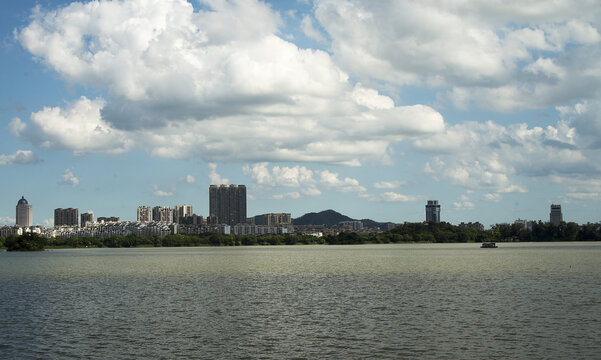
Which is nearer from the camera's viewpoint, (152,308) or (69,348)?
(69,348)

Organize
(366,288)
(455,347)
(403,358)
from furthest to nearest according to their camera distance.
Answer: (366,288) → (455,347) → (403,358)

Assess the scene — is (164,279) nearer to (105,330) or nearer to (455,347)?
(105,330)

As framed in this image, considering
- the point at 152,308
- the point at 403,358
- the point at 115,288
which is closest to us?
the point at 403,358

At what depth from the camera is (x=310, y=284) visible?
79.1m

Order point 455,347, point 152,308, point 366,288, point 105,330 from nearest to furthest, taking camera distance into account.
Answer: point 455,347 → point 105,330 → point 152,308 → point 366,288

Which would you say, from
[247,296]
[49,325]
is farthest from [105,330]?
[247,296]

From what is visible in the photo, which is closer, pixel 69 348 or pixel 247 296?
pixel 69 348

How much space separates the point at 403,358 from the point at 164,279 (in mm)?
63550

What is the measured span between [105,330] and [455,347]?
25322 mm

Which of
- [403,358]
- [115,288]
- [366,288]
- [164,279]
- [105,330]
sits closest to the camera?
[403,358]

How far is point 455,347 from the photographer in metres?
36.6

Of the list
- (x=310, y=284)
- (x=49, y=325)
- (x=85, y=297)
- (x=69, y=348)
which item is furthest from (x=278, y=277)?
(x=69, y=348)

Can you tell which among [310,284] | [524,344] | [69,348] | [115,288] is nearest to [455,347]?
[524,344]

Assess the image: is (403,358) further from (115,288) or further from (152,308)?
(115,288)
